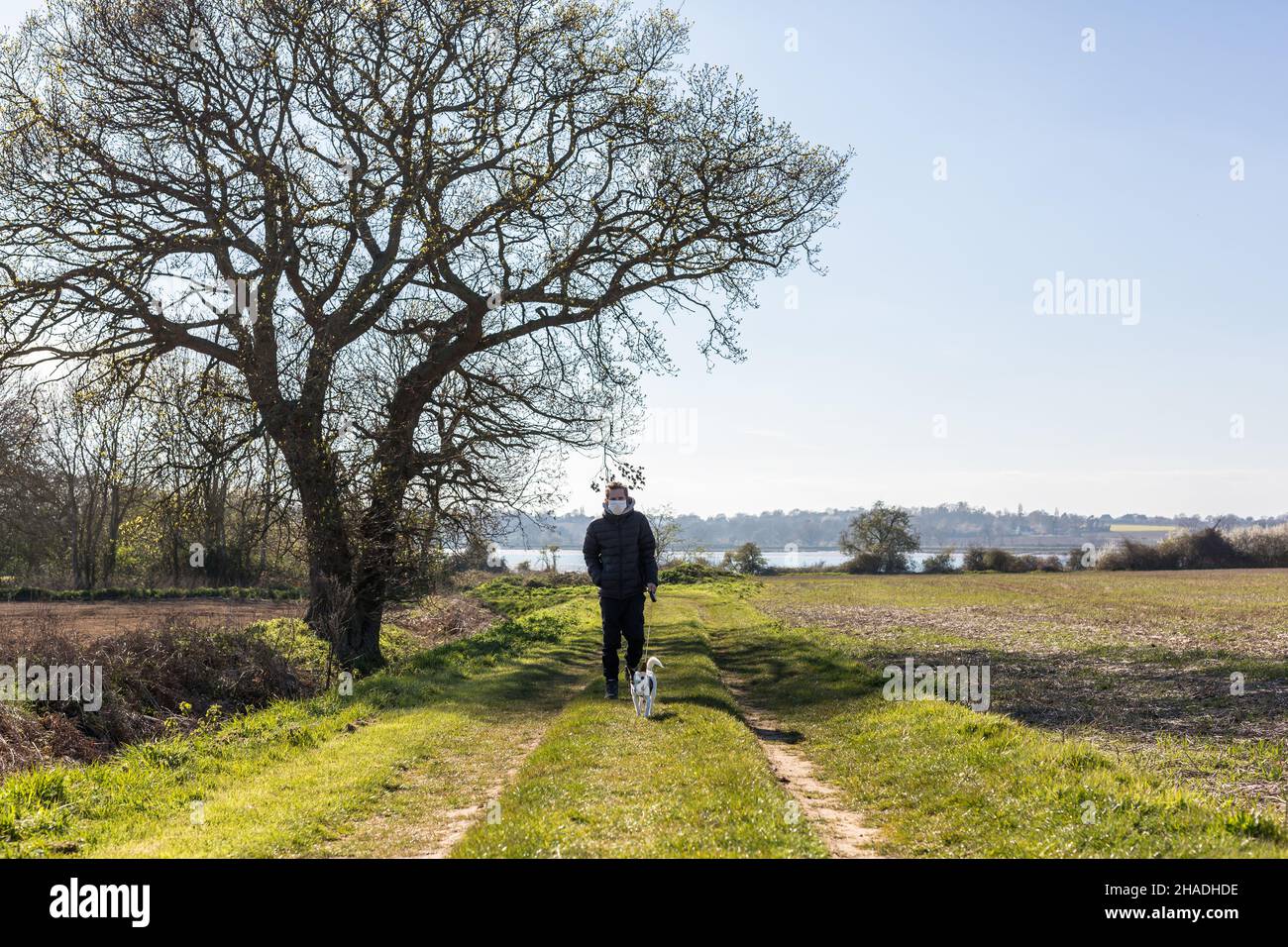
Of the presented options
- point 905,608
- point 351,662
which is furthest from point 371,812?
point 905,608

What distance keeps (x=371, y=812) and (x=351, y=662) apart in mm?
12581

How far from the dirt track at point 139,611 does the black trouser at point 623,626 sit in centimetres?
987

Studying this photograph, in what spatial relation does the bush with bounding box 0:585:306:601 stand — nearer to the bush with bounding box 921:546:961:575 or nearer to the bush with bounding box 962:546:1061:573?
the bush with bounding box 921:546:961:575

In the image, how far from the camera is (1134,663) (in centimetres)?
1745

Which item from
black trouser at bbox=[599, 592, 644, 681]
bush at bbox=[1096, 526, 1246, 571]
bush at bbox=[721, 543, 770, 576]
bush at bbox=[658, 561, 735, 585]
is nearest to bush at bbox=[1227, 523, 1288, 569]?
bush at bbox=[1096, 526, 1246, 571]

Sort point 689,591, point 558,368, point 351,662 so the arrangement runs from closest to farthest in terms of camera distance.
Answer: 1. point 351,662
2. point 558,368
3. point 689,591

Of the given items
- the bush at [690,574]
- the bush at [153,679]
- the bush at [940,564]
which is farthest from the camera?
the bush at [940,564]

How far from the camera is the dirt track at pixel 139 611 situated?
67.9 feet

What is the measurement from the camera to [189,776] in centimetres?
921

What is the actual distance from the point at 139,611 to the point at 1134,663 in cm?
2760

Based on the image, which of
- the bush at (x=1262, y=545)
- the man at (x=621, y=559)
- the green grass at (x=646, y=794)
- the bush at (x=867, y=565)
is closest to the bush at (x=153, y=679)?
the man at (x=621, y=559)

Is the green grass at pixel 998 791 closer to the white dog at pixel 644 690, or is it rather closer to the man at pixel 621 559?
the white dog at pixel 644 690

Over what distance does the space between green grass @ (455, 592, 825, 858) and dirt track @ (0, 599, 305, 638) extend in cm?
1161
